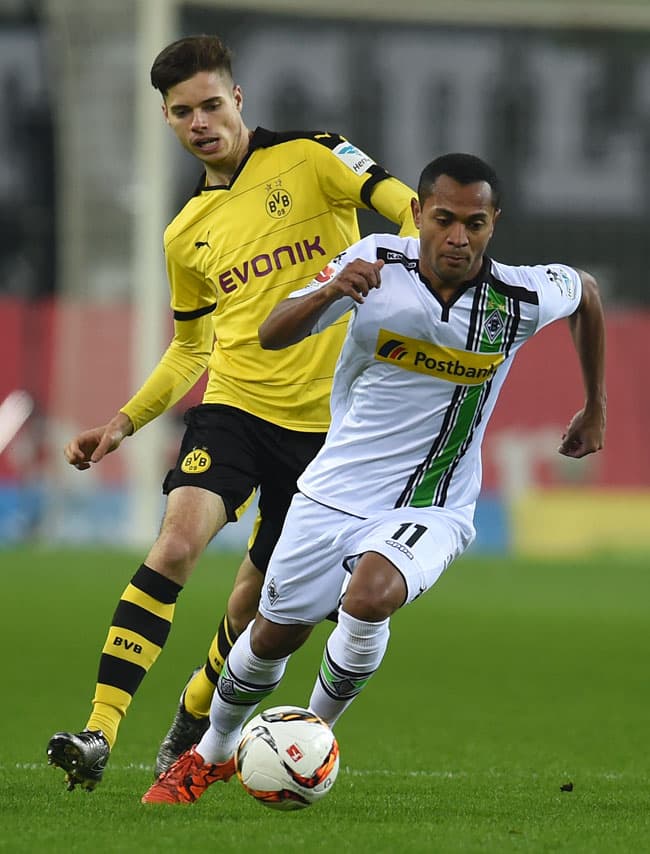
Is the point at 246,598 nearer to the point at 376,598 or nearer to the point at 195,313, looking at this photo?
the point at 195,313

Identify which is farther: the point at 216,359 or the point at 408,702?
the point at 408,702

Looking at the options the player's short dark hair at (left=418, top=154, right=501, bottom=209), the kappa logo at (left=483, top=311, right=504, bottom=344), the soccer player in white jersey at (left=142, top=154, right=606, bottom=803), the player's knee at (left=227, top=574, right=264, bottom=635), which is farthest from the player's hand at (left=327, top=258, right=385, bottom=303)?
the player's knee at (left=227, top=574, right=264, bottom=635)

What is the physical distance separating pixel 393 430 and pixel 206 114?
134cm

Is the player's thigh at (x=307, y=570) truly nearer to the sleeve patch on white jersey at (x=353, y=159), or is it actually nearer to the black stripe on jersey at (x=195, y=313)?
the black stripe on jersey at (x=195, y=313)

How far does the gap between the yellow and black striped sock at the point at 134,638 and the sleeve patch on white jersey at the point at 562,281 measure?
1507mm

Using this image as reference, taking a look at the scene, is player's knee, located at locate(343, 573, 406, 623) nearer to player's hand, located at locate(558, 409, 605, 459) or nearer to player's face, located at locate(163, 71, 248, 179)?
player's hand, located at locate(558, 409, 605, 459)

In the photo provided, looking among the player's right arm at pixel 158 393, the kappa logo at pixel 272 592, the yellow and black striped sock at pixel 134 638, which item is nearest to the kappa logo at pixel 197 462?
the player's right arm at pixel 158 393

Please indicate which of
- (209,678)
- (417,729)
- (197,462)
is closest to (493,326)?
(197,462)

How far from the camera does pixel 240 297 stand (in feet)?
19.9

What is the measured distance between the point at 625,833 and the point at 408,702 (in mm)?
3814

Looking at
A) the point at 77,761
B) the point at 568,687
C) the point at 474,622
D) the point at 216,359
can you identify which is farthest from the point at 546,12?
the point at 77,761

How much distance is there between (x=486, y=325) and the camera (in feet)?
17.4

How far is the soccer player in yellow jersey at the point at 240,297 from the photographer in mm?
5930

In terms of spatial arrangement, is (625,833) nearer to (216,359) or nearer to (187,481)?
(187,481)
